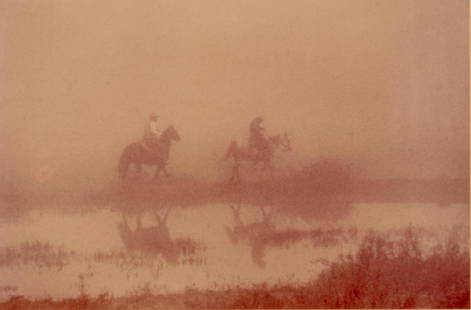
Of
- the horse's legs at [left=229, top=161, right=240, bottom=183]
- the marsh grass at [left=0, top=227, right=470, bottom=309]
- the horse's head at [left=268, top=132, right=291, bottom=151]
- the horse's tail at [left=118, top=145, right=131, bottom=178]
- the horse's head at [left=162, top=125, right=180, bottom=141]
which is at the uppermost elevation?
the horse's head at [left=162, top=125, right=180, bottom=141]

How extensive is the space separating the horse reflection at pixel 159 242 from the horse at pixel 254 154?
0.32 m

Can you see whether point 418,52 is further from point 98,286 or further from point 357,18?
point 98,286

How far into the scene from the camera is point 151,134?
7.78 feet

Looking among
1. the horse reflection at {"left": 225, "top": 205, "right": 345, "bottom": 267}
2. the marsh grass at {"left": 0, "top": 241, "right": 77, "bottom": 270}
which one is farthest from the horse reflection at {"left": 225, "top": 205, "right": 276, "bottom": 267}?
the marsh grass at {"left": 0, "top": 241, "right": 77, "bottom": 270}

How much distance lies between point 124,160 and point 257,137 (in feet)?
1.76

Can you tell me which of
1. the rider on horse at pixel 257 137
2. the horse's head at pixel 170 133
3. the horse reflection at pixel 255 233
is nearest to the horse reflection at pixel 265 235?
the horse reflection at pixel 255 233

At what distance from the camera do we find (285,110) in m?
2.42

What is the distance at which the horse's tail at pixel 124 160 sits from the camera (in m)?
2.37

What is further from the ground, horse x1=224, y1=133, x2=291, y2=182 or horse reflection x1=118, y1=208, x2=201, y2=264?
horse x1=224, y1=133, x2=291, y2=182

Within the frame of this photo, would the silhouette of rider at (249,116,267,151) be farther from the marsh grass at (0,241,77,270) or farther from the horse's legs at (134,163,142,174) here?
the marsh grass at (0,241,77,270)

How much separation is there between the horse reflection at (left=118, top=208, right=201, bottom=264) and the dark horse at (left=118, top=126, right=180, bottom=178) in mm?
187

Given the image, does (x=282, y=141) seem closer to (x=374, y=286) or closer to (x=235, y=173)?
(x=235, y=173)

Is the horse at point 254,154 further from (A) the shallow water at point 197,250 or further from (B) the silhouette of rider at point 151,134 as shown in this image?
(B) the silhouette of rider at point 151,134

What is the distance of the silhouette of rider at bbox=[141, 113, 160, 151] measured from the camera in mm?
2350
